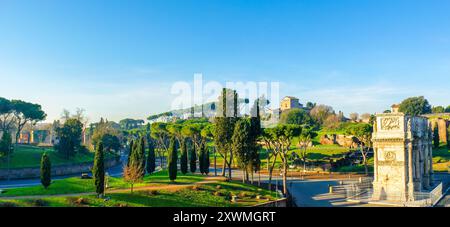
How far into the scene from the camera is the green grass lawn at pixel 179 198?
109 feet

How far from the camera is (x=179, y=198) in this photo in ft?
128

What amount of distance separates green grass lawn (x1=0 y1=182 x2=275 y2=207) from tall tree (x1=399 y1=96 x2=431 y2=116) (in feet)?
368

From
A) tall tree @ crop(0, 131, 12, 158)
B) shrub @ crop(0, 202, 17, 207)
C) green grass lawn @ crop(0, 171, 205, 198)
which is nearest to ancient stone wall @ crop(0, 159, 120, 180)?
tall tree @ crop(0, 131, 12, 158)

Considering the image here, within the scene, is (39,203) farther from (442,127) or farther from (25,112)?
(442,127)

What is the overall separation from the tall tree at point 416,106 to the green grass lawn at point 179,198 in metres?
112

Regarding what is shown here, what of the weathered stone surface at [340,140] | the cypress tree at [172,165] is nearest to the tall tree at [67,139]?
the cypress tree at [172,165]

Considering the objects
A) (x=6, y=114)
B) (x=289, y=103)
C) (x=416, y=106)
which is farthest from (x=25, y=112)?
(x=289, y=103)

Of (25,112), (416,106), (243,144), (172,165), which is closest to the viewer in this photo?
(172,165)

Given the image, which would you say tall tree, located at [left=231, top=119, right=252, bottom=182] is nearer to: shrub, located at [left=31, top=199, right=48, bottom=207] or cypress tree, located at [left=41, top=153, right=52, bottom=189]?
cypress tree, located at [left=41, top=153, right=52, bottom=189]

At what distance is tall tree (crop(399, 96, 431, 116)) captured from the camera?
137250mm

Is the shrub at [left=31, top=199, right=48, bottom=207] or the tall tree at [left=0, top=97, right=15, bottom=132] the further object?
the tall tree at [left=0, top=97, right=15, bottom=132]

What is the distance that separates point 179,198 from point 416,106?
411 ft
